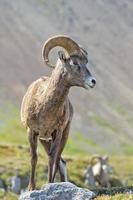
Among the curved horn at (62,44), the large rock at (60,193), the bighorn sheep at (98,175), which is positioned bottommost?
the large rock at (60,193)

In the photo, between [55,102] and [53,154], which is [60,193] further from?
[55,102]

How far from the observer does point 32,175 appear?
2017 cm

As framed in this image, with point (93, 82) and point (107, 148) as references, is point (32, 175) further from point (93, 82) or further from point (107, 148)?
point (107, 148)

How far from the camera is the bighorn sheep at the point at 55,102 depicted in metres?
19.4

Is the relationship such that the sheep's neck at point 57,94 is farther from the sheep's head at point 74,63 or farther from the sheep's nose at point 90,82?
the sheep's nose at point 90,82

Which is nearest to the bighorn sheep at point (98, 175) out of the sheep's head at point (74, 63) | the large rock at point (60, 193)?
the sheep's head at point (74, 63)

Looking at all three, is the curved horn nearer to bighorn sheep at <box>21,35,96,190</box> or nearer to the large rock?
bighorn sheep at <box>21,35,96,190</box>

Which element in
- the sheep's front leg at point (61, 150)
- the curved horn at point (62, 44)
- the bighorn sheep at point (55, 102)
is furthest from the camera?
the sheep's front leg at point (61, 150)

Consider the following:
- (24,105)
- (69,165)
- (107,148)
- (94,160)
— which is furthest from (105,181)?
(107,148)

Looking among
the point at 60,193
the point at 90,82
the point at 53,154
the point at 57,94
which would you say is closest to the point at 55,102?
the point at 57,94

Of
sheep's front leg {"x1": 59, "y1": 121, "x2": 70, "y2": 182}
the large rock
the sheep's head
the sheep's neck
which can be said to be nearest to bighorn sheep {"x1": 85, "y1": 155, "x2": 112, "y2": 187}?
sheep's front leg {"x1": 59, "y1": 121, "x2": 70, "y2": 182}

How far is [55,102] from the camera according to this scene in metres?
19.6

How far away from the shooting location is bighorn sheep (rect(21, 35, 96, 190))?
19438mm

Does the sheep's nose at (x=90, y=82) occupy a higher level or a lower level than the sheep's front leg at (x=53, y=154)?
higher
